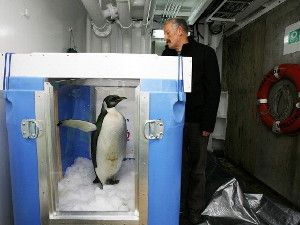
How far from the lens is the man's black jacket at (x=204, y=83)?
188cm

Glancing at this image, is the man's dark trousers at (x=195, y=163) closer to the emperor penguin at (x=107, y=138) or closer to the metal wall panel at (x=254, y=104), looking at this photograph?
the emperor penguin at (x=107, y=138)

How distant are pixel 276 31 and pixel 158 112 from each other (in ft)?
7.91

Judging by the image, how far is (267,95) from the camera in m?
2.98

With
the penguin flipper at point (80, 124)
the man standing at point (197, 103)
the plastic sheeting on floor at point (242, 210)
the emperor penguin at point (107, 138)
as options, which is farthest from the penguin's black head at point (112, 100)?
A: the plastic sheeting on floor at point (242, 210)

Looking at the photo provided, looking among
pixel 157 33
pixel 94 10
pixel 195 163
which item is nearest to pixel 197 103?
pixel 195 163

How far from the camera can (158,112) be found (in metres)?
1.23

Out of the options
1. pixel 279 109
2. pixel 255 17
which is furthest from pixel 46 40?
pixel 255 17

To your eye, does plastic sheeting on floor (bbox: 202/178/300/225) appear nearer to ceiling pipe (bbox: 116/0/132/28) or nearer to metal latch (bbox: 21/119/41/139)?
metal latch (bbox: 21/119/41/139)

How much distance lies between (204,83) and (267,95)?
4.53 ft

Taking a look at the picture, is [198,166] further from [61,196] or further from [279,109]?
[279,109]

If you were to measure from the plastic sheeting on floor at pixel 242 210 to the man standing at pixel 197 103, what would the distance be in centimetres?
12

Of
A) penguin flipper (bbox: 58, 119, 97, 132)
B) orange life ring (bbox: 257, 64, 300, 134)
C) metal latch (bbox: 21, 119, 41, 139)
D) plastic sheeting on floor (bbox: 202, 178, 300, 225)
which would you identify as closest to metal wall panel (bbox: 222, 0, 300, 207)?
orange life ring (bbox: 257, 64, 300, 134)

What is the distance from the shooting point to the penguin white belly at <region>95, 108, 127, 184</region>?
1.53 meters

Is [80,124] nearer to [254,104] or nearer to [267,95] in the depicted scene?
[267,95]
